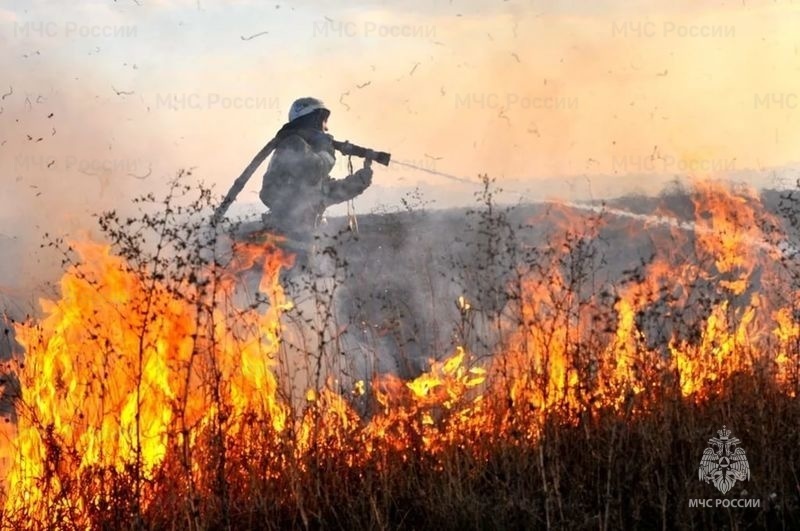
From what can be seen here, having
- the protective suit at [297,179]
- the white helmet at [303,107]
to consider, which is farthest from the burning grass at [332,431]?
the white helmet at [303,107]

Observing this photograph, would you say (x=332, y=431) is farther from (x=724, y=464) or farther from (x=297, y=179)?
(x=297, y=179)

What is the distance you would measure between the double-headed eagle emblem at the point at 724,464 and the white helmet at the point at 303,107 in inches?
205

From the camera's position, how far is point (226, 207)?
24.8 ft

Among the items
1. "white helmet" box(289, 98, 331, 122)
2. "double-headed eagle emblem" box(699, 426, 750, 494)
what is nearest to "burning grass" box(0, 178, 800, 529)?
"double-headed eagle emblem" box(699, 426, 750, 494)

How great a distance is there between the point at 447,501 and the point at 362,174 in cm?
497

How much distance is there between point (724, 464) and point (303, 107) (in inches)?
214

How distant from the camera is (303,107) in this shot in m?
8.70

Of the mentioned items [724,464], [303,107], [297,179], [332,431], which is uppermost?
[303,107]

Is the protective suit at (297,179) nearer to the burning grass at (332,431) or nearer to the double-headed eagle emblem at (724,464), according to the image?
the burning grass at (332,431)

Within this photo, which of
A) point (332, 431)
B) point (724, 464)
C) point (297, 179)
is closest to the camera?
point (724, 464)

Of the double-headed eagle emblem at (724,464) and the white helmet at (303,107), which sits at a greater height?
the white helmet at (303,107)

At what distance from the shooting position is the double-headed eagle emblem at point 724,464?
4.58 m

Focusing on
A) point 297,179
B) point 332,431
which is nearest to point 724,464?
point 332,431

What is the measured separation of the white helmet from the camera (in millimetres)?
8680
